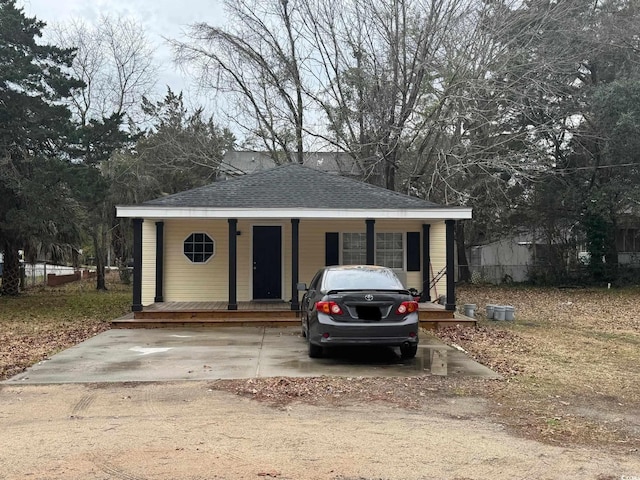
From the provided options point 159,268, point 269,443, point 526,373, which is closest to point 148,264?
point 159,268

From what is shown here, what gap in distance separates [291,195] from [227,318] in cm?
360

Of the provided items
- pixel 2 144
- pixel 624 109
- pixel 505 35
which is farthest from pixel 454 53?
pixel 2 144

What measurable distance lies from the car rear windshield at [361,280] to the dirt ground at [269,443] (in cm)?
224

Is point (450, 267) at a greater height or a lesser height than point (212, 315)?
greater

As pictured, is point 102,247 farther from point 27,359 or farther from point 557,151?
point 557,151

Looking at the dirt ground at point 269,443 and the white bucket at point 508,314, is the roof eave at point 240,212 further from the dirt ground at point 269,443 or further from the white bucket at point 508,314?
the dirt ground at point 269,443

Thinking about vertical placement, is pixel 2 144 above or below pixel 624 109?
below

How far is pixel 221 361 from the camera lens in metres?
7.93

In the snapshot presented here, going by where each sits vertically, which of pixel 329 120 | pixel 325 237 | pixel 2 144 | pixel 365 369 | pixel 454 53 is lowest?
pixel 365 369

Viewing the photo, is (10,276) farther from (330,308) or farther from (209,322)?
(330,308)

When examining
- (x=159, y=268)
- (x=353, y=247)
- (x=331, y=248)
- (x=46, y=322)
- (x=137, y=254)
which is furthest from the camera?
(x=353, y=247)

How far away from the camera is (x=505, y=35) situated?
67.1 ft

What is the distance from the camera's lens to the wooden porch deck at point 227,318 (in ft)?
39.3

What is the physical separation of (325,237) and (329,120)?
30.5 feet
